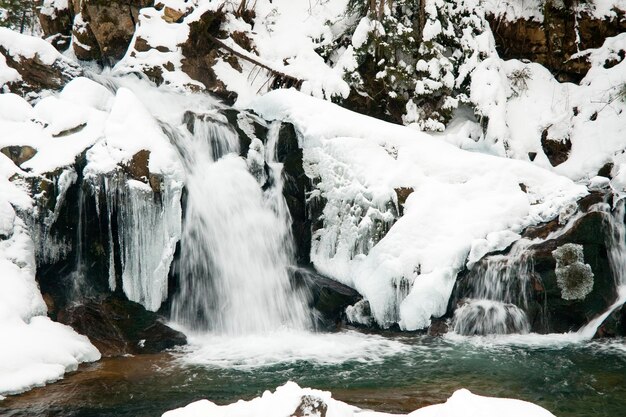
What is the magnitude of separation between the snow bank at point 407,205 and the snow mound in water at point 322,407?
3.94 meters

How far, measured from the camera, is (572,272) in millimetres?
6559

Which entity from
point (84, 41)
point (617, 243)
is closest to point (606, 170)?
point (617, 243)

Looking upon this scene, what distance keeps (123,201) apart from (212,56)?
18.0 ft

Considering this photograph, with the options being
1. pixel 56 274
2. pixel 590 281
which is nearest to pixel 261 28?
pixel 56 274

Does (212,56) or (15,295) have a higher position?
(212,56)

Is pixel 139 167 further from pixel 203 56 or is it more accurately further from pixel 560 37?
pixel 560 37

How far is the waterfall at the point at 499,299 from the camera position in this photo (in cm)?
659

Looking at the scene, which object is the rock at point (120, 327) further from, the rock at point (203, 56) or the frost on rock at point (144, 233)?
the rock at point (203, 56)

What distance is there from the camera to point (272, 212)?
26.5 feet

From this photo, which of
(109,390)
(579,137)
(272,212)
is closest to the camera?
(109,390)

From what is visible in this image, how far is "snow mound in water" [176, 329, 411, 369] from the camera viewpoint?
19.5 ft

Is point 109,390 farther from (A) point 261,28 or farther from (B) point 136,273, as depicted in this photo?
(A) point 261,28

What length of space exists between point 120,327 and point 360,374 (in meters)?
3.24

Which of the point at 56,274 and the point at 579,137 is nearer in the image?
the point at 56,274
